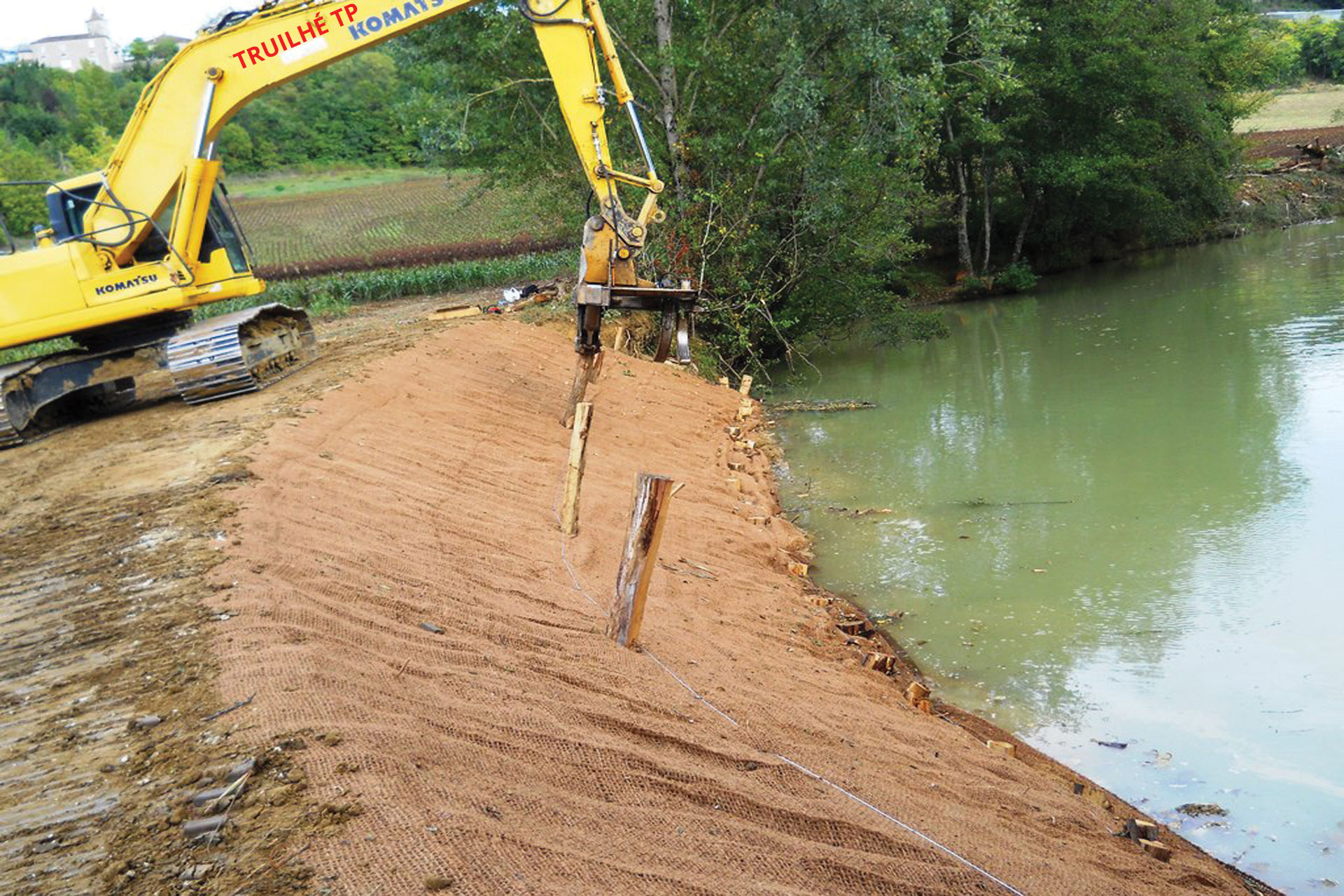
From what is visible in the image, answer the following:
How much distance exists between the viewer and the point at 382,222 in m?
42.8

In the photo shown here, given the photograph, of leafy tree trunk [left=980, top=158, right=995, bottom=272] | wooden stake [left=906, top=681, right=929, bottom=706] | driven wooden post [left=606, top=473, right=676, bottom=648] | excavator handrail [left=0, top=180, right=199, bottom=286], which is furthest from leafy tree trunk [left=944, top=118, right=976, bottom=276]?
driven wooden post [left=606, top=473, right=676, bottom=648]

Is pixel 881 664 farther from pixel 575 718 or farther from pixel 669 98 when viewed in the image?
pixel 669 98

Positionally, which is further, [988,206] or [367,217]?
[367,217]

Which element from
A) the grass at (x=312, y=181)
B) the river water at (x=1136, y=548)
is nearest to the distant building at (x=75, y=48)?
the grass at (x=312, y=181)

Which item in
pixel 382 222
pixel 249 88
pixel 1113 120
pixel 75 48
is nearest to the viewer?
pixel 249 88

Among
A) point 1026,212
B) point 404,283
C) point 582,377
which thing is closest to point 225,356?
point 582,377

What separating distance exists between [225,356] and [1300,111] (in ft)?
178

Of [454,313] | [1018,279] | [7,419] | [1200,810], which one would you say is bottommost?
[1200,810]

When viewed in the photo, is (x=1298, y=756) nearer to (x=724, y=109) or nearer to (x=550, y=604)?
(x=550, y=604)

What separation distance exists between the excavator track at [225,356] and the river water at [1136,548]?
6.25 m

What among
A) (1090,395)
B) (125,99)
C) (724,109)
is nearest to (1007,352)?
(1090,395)

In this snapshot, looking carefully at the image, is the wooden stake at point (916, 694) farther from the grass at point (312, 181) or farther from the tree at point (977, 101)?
the grass at point (312, 181)

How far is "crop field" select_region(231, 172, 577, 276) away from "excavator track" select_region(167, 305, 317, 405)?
10.5 metres

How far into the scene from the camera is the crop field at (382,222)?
30.4m
